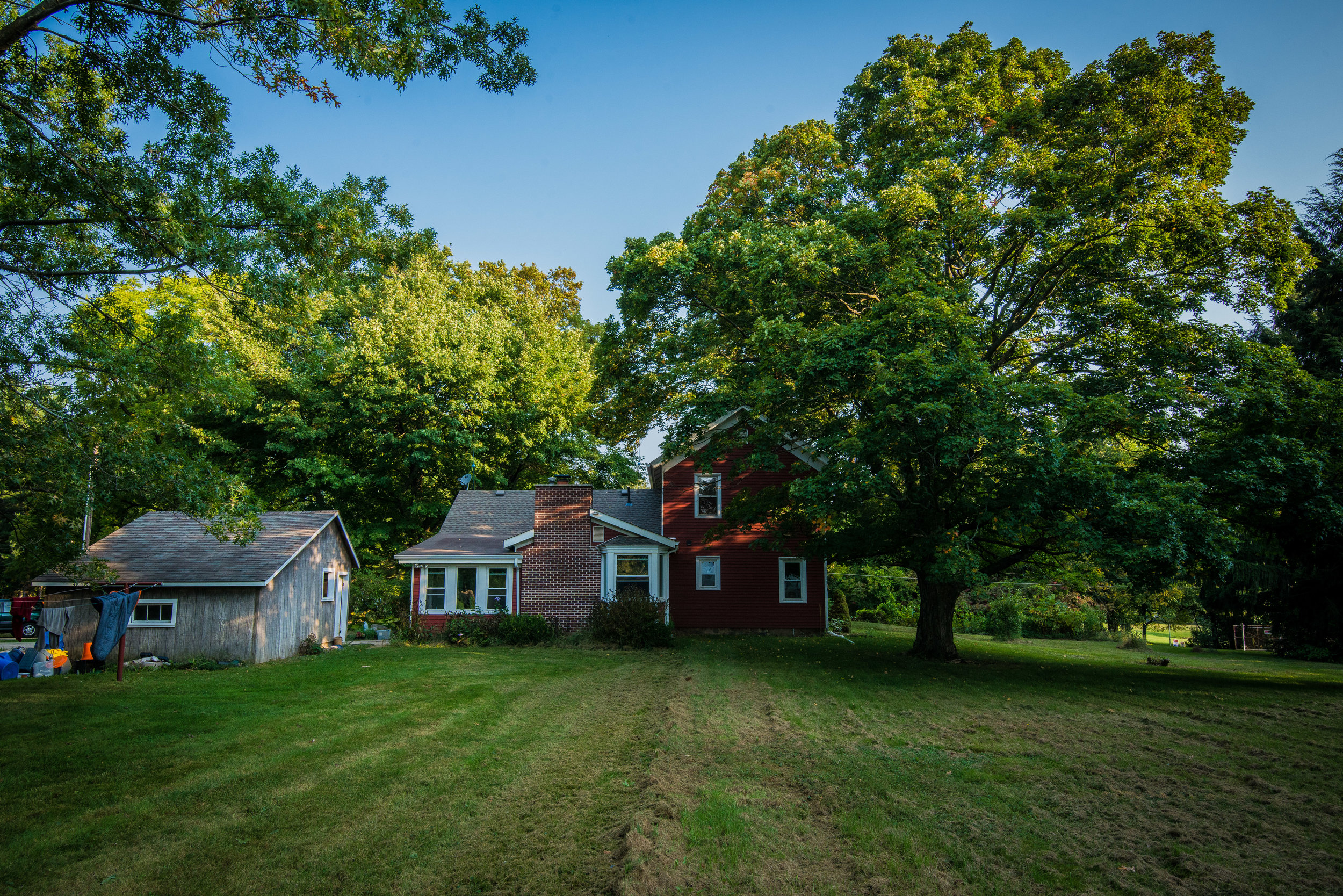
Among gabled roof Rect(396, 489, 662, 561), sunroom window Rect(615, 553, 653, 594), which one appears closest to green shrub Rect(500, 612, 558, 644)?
gabled roof Rect(396, 489, 662, 561)

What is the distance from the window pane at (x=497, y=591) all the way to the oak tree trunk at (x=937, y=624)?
12.4 meters

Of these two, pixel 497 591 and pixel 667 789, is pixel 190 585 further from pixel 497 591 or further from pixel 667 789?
pixel 667 789

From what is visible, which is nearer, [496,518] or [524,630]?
[524,630]

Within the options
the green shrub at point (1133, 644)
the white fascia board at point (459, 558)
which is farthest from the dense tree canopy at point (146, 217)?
the green shrub at point (1133, 644)

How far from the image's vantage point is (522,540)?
2153cm

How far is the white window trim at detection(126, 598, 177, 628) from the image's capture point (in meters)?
15.8

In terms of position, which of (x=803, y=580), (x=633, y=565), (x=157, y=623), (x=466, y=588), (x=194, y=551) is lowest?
(x=157, y=623)

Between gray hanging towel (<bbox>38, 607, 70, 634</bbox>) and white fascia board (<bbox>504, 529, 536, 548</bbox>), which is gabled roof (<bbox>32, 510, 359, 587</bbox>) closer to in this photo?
gray hanging towel (<bbox>38, 607, 70, 634</bbox>)

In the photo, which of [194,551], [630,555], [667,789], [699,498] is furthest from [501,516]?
[667,789]

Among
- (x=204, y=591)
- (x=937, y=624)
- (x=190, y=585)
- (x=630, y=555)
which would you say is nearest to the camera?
(x=190, y=585)

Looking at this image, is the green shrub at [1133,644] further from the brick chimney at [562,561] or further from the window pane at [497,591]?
the window pane at [497,591]

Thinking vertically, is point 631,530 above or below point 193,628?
above

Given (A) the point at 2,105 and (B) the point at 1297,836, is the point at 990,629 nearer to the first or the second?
(B) the point at 1297,836

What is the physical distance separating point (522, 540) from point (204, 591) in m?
8.39
